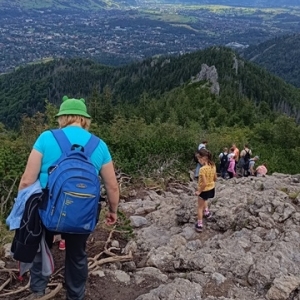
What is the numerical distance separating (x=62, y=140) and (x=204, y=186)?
451 cm

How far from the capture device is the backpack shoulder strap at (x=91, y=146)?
4.49 metres

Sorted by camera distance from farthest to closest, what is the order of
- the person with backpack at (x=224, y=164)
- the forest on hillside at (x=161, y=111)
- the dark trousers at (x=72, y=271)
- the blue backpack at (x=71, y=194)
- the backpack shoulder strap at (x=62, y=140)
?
the person with backpack at (x=224, y=164) → the forest on hillside at (x=161, y=111) → the dark trousers at (x=72, y=271) → the backpack shoulder strap at (x=62, y=140) → the blue backpack at (x=71, y=194)

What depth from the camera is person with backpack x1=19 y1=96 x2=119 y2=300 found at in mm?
4242

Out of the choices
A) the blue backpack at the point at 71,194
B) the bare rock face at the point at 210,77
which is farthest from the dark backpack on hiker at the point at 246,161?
the bare rock face at the point at 210,77

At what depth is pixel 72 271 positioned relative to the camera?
4.92 metres

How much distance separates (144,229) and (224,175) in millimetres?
9584

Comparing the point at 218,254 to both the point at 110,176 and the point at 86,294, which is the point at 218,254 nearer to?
the point at 86,294

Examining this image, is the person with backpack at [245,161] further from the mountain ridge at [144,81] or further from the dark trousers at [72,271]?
the mountain ridge at [144,81]

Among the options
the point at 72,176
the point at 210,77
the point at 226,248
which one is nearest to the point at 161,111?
the point at 210,77

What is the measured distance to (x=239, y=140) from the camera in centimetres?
3194

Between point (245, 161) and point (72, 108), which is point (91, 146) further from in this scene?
point (245, 161)

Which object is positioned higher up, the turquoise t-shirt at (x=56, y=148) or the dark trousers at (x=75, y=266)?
the turquoise t-shirt at (x=56, y=148)

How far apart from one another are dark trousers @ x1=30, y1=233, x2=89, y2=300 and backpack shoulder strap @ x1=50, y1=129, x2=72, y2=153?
0.94 m

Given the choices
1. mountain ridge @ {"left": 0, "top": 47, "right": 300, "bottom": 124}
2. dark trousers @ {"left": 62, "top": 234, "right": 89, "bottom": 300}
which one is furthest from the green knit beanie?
mountain ridge @ {"left": 0, "top": 47, "right": 300, "bottom": 124}
